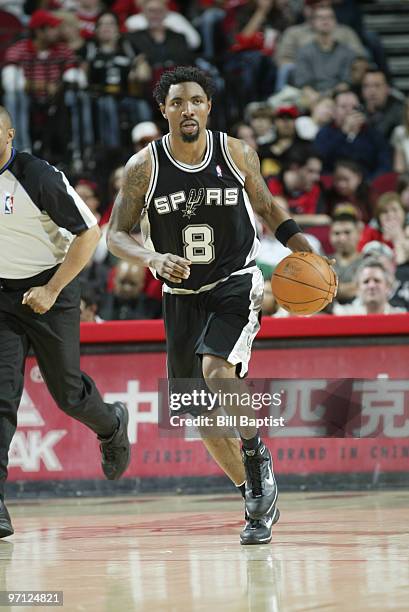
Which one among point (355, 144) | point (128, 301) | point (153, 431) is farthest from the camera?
point (355, 144)

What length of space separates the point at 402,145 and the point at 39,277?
711 centimetres

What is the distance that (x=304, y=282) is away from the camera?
609cm

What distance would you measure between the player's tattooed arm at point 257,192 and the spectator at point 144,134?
237 inches

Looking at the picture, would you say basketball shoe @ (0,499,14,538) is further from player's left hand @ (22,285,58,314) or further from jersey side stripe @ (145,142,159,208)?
jersey side stripe @ (145,142,159,208)

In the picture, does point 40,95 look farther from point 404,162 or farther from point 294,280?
point 294,280

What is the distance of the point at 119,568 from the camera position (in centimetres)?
504

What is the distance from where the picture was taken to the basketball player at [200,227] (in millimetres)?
5953

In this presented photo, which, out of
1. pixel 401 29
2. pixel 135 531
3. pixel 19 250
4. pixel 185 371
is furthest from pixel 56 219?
pixel 401 29

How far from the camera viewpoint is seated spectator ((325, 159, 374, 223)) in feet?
39.4

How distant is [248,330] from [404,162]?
280 inches

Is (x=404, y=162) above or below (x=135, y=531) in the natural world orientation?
above

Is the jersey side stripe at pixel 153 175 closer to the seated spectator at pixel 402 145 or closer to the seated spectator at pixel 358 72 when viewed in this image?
the seated spectator at pixel 402 145

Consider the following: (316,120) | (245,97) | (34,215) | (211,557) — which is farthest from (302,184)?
(211,557)

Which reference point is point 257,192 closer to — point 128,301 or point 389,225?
point 128,301
